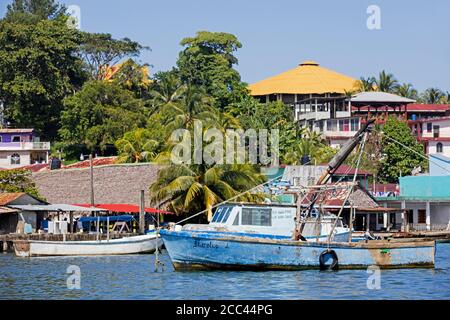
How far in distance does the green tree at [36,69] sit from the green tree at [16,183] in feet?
77.9

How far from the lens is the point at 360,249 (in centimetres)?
3612

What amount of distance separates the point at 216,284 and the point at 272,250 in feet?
11.5

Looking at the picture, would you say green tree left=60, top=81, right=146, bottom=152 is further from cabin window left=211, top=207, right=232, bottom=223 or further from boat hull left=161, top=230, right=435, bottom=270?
boat hull left=161, top=230, right=435, bottom=270

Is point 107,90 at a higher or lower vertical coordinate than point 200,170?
higher

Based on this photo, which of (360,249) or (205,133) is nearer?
(360,249)

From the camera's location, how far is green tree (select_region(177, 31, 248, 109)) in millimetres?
92000

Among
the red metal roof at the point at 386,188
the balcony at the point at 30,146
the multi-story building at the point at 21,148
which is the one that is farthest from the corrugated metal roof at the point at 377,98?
the multi-story building at the point at 21,148

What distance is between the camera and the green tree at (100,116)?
260 feet

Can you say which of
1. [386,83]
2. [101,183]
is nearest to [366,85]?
[386,83]

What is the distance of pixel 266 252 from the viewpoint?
35406 millimetres

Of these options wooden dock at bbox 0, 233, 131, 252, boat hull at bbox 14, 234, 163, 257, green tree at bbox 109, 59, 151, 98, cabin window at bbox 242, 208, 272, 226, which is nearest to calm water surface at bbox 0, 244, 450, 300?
cabin window at bbox 242, 208, 272, 226

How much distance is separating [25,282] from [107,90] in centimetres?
4832
